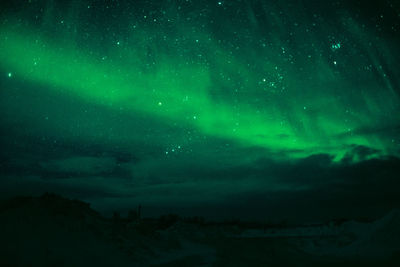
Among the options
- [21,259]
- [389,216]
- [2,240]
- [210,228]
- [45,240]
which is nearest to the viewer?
[21,259]

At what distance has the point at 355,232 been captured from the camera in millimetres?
43406

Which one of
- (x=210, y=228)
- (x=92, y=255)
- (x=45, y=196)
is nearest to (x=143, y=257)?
(x=92, y=255)

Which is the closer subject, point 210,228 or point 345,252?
point 345,252

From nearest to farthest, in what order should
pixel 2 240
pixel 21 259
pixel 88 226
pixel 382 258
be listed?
pixel 21 259, pixel 2 240, pixel 382 258, pixel 88 226

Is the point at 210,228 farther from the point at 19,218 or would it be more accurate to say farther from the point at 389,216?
the point at 19,218

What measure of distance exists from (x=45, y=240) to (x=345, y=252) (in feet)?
86.8

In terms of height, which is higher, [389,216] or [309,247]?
[389,216]

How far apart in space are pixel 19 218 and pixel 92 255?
226 inches

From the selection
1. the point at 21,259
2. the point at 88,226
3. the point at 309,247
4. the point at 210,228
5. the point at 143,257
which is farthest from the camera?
the point at 210,228

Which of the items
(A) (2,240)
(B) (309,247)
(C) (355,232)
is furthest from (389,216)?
(A) (2,240)

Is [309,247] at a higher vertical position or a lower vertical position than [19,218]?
lower

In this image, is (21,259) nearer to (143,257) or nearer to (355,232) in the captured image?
(143,257)

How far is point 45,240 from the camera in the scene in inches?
902

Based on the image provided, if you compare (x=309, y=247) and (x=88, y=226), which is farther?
(x=309, y=247)
